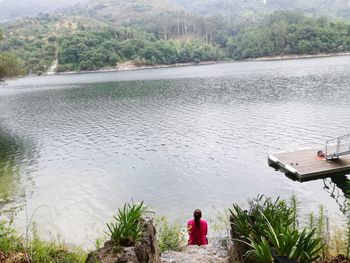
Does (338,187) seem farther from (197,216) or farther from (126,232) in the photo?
(126,232)

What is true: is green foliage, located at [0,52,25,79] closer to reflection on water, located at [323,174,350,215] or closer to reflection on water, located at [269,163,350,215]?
reflection on water, located at [269,163,350,215]

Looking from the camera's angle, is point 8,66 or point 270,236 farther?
point 8,66

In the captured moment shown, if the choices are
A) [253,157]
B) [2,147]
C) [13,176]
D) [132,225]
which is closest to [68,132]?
[2,147]

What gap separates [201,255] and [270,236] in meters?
4.15

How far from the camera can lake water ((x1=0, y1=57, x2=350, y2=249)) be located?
2109cm

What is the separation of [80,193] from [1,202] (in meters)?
4.72

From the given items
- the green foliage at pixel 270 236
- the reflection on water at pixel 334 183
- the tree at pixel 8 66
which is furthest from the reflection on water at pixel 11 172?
the reflection on water at pixel 334 183

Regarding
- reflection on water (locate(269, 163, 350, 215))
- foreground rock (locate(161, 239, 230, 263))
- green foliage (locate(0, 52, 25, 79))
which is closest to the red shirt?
foreground rock (locate(161, 239, 230, 263))

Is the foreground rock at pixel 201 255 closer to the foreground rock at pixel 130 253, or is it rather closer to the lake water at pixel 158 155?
the foreground rock at pixel 130 253

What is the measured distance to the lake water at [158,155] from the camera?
21.1m

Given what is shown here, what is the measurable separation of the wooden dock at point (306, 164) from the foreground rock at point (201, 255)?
574 inches

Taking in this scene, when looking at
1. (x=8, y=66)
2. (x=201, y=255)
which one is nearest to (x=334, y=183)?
(x=201, y=255)

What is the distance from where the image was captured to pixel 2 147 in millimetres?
37812

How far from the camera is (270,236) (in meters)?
6.20
